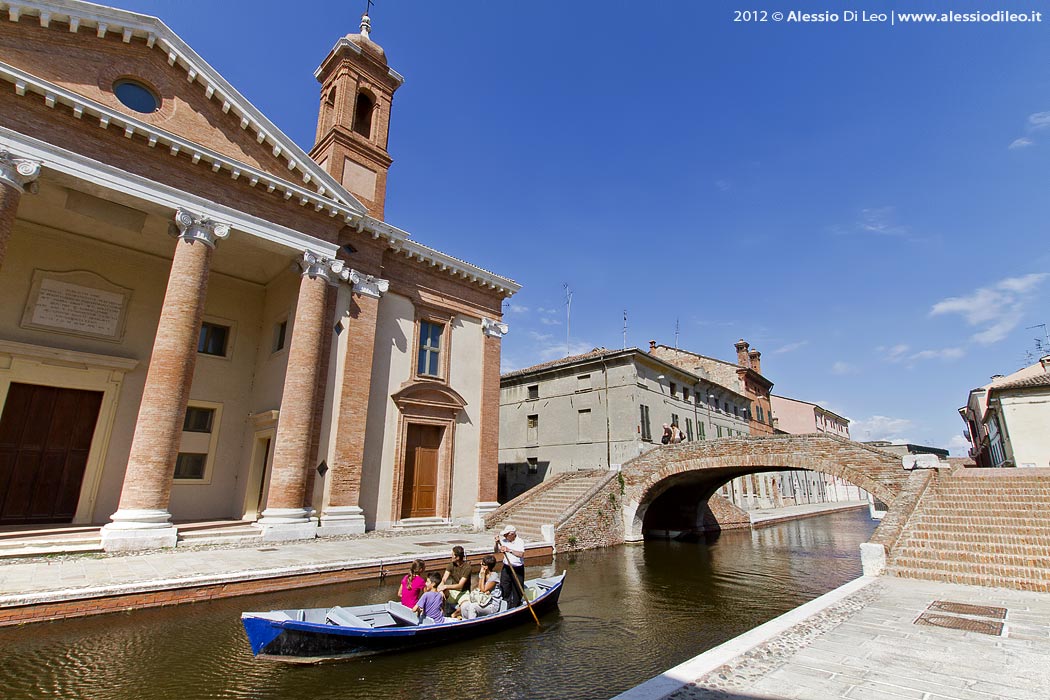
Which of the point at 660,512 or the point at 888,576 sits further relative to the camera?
the point at 660,512

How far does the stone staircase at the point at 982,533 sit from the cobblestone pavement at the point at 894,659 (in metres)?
1.93

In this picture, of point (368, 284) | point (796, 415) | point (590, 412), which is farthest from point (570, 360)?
point (796, 415)

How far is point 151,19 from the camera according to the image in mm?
13266

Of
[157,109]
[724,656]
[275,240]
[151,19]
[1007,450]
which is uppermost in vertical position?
[151,19]

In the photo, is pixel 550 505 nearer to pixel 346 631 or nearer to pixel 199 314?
pixel 199 314

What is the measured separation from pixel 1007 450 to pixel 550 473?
70.2ft

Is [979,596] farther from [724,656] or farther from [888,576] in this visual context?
[724,656]

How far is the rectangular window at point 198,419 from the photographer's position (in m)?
16.6

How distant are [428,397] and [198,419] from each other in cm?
776

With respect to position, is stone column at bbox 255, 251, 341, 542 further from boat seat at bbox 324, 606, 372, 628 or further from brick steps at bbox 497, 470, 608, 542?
boat seat at bbox 324, 606, 372, 628

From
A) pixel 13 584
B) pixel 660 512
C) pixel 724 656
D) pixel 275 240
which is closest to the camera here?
Result: pixel 724 656

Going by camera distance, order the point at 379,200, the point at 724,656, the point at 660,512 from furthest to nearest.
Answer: the point at 660,512
the point at 379,200
the point at 724,656

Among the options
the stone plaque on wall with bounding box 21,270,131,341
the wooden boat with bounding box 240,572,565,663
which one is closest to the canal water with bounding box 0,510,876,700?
the wooden boat with bounding box 240,572,565,663

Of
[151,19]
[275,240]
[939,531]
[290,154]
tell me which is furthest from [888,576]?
[151,19]
